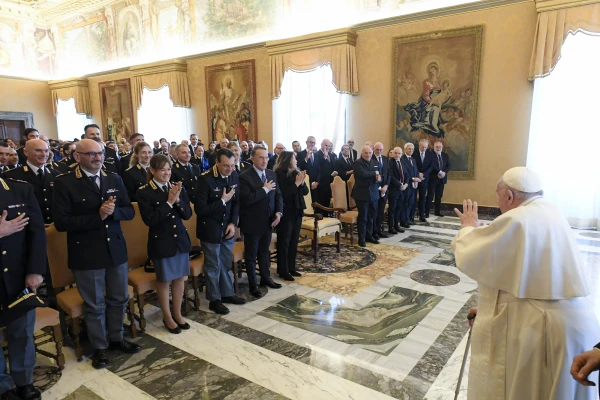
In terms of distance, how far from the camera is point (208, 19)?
490 inches

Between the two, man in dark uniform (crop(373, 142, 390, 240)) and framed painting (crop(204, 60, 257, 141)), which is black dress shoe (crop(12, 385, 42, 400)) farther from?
framed painting (crop(204, 60, 257, 141))

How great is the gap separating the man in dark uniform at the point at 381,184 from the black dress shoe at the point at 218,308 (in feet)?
11.5

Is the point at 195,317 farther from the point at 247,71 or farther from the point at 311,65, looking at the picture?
the point at 247,71

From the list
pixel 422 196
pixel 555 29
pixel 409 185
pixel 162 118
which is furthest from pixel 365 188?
pixel 162 118

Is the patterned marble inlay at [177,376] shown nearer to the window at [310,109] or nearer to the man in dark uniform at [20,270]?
the man in dark uniform at [20,270]

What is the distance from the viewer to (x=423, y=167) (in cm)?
830

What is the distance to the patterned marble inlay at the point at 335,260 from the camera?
5.30 metres

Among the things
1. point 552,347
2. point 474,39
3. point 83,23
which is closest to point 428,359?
point 552,347

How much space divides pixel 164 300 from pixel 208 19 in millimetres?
11370

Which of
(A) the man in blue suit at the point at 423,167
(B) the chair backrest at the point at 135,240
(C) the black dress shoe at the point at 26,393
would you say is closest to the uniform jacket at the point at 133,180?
(B) the chair backrest at the point at 135,240

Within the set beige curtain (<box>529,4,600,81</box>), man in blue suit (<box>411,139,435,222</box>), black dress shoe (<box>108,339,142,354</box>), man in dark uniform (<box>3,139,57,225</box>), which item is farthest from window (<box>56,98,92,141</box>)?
beige curtain (<box>529,4,600,81</box>)

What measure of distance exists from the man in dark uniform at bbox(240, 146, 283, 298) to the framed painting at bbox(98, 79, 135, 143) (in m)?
12.3

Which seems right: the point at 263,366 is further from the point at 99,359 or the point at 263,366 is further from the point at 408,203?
the point at 408,203

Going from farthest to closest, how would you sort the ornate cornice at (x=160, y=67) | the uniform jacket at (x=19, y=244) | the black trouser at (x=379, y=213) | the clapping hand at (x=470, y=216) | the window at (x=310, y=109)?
the ornate cornice at (x=160, y=67)
the window at (x=310, y=109)
the black trouser at (x=379, y=213)
the uniform jacket at (x=19, y=244)
the clapping hand at (x=470, y=216)
